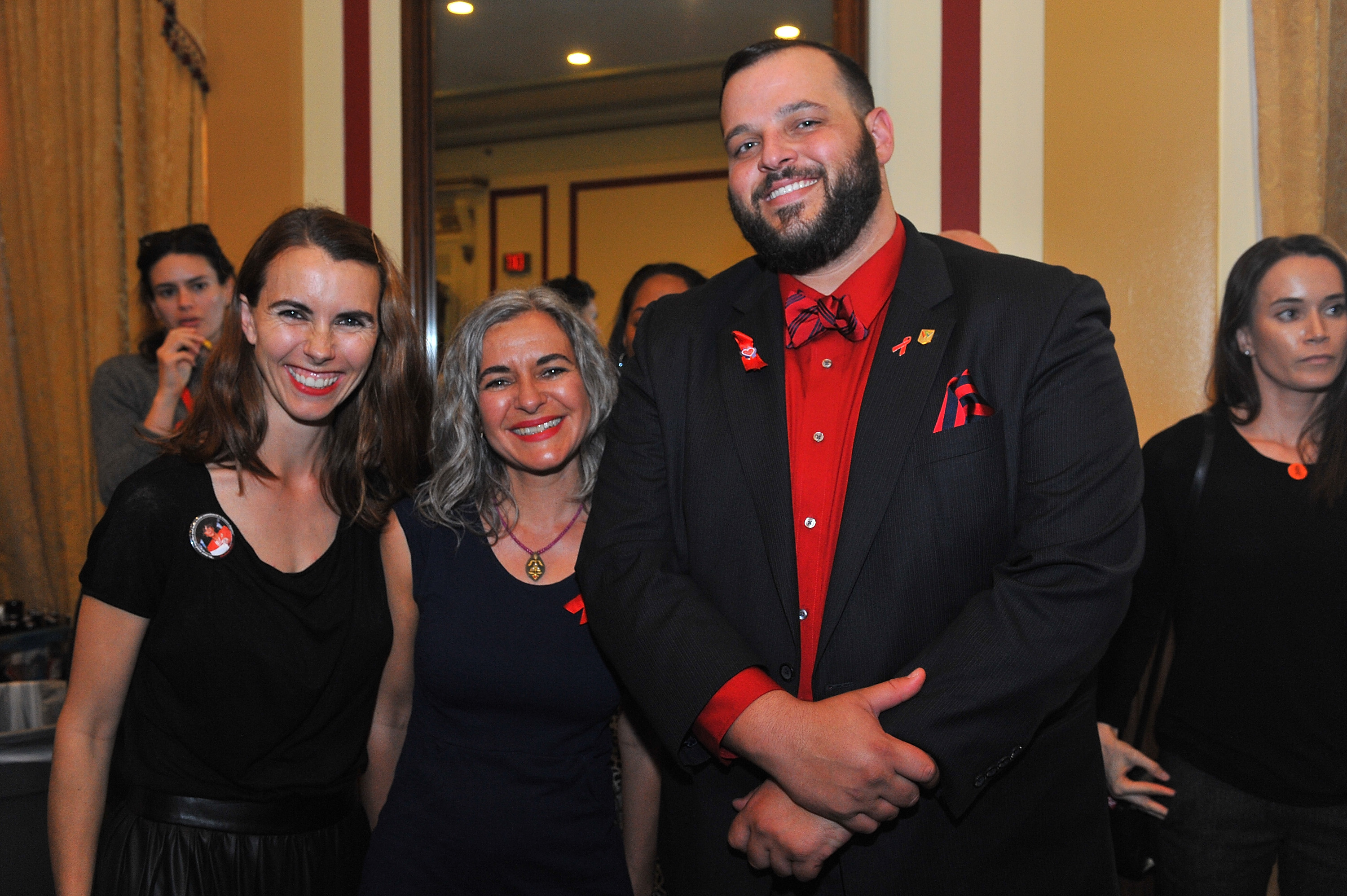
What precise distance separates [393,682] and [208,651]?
0.35 meters

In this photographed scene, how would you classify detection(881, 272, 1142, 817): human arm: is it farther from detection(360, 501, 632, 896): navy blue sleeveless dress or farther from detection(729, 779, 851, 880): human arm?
detection(360, 501, 632, 896): navy blue sleeveless dress

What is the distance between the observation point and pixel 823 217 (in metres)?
1.52

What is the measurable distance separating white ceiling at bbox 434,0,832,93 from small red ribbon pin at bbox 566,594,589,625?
2.46m

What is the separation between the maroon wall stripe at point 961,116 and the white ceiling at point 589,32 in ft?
1.89

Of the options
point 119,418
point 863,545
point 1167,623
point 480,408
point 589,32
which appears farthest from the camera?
point 589,32

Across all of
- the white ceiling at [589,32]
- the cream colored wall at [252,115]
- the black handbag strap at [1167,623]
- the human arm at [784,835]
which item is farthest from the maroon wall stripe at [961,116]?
the cream colored wall at [252,115]

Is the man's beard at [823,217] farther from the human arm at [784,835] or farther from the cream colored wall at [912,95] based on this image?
the cream colored wall at [912,95]

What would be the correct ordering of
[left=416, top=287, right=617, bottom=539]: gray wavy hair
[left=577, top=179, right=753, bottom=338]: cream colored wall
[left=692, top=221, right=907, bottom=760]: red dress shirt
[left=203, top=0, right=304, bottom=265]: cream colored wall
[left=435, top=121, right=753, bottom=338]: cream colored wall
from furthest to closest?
[left=577, top=179, right=753, bottom=338]: cream colored wall
[left=435, top=121, right=753, bottom=338]: cream colored wall
[left=203, top=0, right=304, bottom=265]: cream colored wall
[left=416, top=287, right=617, bottom=539]: gray wavy hair
[left=692, top=221, right=907, bottom=760]: red dress shirt

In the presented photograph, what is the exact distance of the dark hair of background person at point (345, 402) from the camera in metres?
1.72

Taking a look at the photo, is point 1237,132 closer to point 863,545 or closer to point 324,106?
point 863,545

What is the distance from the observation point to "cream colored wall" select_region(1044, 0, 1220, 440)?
9.23 ft

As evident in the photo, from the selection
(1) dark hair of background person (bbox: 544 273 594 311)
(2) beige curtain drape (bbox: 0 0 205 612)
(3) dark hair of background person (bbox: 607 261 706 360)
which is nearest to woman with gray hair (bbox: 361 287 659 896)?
(3) dark hair of background person (bbox: 607 261 706 360)

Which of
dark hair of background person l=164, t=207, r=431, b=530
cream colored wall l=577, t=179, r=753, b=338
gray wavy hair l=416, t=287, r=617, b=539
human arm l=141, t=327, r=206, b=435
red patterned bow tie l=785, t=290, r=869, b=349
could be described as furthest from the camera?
cream colored wall l=577, t=179, r=753, b=338

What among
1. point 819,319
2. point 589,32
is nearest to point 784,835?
point 819,319
